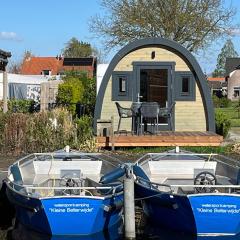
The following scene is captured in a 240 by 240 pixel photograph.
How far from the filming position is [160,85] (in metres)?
21.0

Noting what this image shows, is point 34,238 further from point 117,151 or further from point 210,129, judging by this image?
point 210,129

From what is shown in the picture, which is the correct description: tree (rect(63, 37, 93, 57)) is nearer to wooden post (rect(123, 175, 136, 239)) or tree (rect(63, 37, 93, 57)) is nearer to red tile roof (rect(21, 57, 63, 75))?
red tile roof (rect(21, 57, 63, 75))

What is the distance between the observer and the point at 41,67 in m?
91.2

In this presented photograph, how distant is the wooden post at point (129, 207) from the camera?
10008 mm

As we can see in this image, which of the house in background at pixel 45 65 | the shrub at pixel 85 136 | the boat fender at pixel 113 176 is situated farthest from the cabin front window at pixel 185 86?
the house in background at pixel 45 65

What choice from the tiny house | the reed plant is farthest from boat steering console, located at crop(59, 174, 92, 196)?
the tiny house

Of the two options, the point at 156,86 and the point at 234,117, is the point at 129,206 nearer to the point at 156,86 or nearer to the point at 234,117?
the point at 156,86

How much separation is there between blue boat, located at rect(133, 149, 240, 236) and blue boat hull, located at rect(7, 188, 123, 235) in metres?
0.88

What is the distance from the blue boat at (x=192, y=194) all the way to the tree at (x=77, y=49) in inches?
3316

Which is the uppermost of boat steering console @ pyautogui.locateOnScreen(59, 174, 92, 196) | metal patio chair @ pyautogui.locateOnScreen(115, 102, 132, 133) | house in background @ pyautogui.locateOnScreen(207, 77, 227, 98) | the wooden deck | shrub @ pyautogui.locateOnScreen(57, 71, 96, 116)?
house in background @ pyautogui.locateOnScreen(207, 77, 227, 98)

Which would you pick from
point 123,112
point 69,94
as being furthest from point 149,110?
point 69,94

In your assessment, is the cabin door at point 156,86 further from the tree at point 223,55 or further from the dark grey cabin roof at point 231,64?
the tree at point 223,55

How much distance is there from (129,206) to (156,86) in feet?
37.1

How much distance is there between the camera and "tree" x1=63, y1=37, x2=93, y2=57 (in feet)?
319
